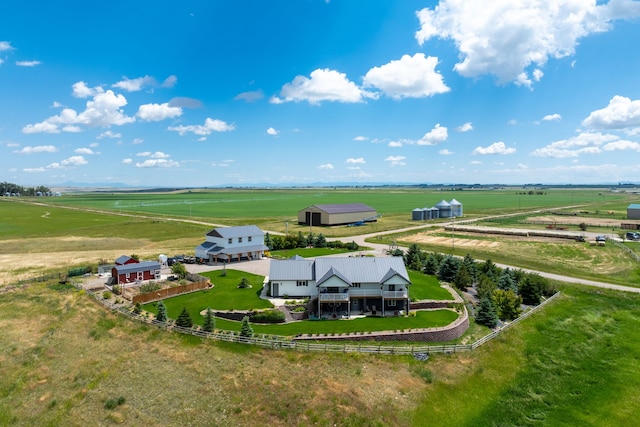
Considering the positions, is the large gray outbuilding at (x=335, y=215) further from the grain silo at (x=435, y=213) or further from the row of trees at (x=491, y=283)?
the row of trees at (x=491, y=283)

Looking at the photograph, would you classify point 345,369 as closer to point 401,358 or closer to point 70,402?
point 401,358

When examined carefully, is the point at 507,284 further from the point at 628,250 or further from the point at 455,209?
the point at 455,209

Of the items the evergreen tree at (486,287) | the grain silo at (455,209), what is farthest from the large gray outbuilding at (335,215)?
the evergreen tree at (486,287)

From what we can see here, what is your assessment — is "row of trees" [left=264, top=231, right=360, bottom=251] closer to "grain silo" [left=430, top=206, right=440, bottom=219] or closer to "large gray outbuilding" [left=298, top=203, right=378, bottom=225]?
"large gray outbuilding" [left=298, top=203, right=378, bottom=225]

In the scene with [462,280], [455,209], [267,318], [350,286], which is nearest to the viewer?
[267,318]

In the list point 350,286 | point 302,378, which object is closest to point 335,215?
point 350,286

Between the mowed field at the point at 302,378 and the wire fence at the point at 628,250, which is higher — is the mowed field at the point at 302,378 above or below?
below

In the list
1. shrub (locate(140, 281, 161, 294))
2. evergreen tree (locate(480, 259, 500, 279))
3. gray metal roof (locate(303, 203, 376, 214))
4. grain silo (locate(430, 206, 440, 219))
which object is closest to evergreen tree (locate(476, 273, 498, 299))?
evergreen tree (locate(480, 259, 500, 279))
